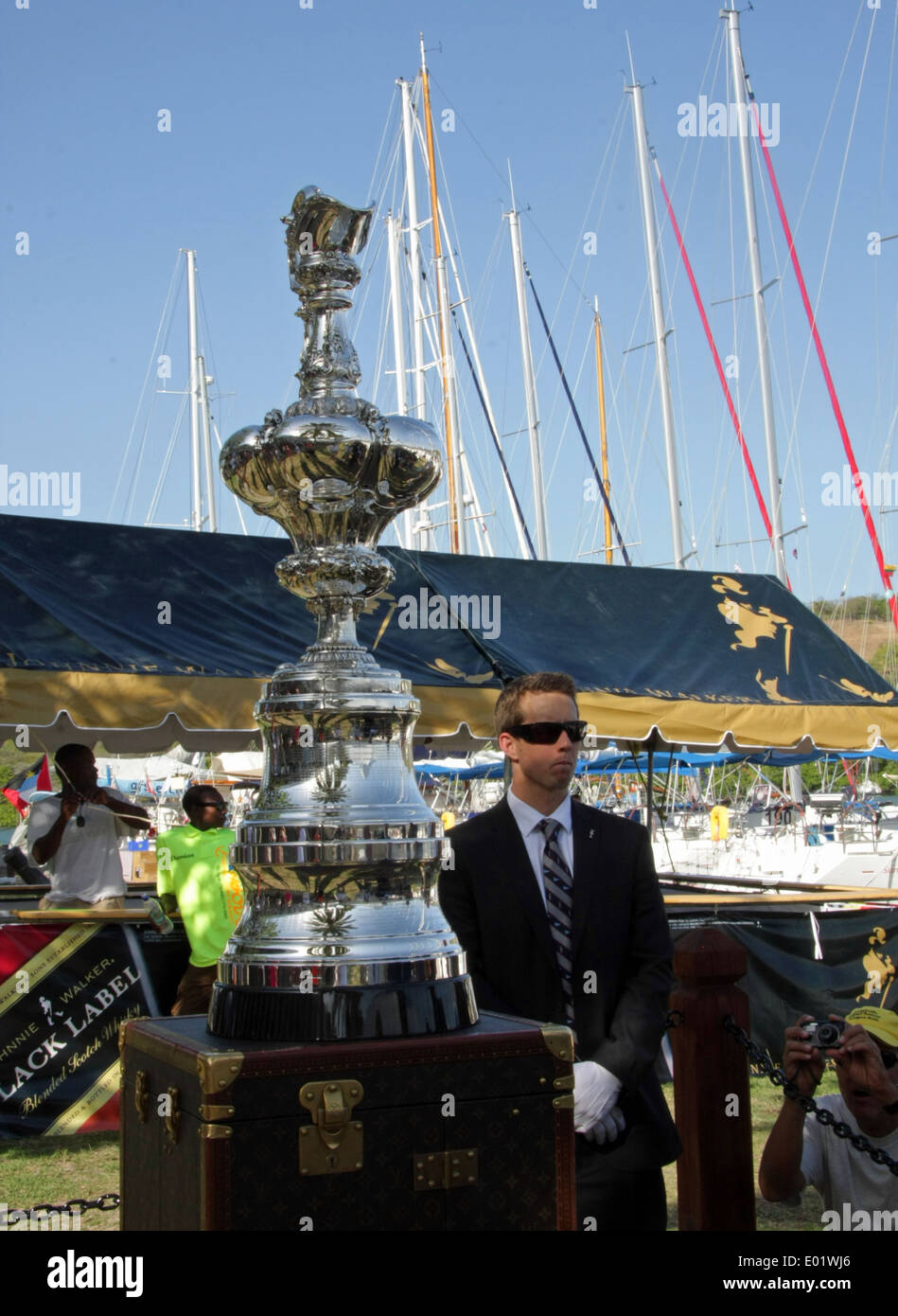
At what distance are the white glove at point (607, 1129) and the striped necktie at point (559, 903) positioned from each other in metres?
0.23

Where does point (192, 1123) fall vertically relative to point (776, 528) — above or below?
below

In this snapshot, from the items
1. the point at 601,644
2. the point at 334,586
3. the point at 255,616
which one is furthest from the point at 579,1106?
the point at 601,644

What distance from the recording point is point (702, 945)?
11.4 feet

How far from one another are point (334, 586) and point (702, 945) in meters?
1.58

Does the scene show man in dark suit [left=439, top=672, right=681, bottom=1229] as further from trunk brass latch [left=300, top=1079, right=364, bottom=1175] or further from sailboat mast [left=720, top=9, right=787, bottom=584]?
sailboat mast [left=720, top=9, right=787, bottom=584]

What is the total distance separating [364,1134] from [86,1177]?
5.69 metres

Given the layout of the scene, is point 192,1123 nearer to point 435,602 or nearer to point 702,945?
point 702,945

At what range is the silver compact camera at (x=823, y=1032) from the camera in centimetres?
329

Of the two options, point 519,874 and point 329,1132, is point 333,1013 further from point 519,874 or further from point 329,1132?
point 519,874

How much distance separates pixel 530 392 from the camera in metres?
30.3

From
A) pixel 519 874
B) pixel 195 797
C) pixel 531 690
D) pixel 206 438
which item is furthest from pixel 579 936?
pixel 206 438

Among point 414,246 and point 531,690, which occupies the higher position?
point 414,246

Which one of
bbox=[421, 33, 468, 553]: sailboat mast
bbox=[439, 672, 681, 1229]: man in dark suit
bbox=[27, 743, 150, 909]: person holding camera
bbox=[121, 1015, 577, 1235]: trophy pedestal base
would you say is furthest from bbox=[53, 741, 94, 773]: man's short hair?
bbox=[421, 33, 468, 553]: sailboat mast

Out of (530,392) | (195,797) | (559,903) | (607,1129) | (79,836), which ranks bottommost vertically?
(607,1129)
